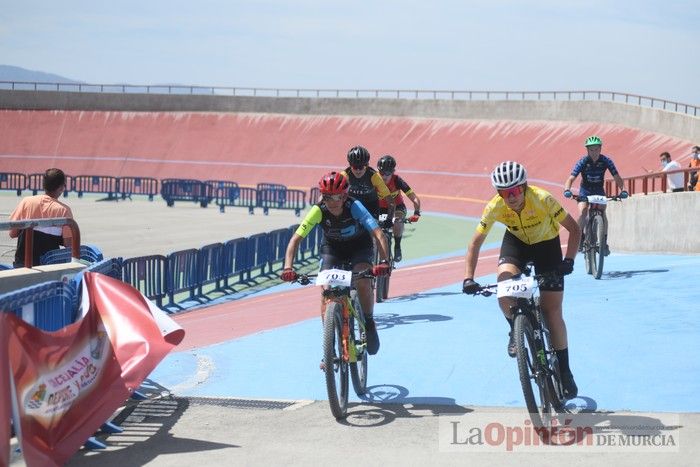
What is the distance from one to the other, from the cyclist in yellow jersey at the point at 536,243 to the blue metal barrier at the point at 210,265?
35.0 ft

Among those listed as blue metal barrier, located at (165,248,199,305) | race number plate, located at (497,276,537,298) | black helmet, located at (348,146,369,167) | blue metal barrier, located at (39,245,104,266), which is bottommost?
blue metal barrier, located at (165,248,199,305)

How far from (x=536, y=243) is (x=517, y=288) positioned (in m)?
0.72

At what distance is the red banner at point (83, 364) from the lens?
244 inches

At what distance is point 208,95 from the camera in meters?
62.5

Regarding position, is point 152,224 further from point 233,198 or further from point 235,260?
point 235,260

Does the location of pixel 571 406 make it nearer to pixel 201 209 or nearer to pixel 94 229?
pixel 94 229

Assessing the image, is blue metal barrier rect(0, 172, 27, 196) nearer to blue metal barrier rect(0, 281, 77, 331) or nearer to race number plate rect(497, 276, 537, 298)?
blue metal barrier rect(0, 281, 77, 331)

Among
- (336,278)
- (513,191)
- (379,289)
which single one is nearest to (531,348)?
(513,191)

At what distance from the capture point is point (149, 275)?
52.2 feet

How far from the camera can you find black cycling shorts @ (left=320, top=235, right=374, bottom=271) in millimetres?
8883

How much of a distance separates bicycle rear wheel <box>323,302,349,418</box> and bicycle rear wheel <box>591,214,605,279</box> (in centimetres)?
792

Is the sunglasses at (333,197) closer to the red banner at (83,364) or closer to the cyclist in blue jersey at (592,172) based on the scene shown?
the red banner at (83,364)

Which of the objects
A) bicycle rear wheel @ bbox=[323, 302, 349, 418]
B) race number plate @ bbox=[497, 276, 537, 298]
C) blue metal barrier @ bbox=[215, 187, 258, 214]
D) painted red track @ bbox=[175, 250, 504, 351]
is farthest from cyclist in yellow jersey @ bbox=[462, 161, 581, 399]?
blue metal barrier @ bbox=[215, 187, 258, 214]

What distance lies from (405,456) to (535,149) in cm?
4279
